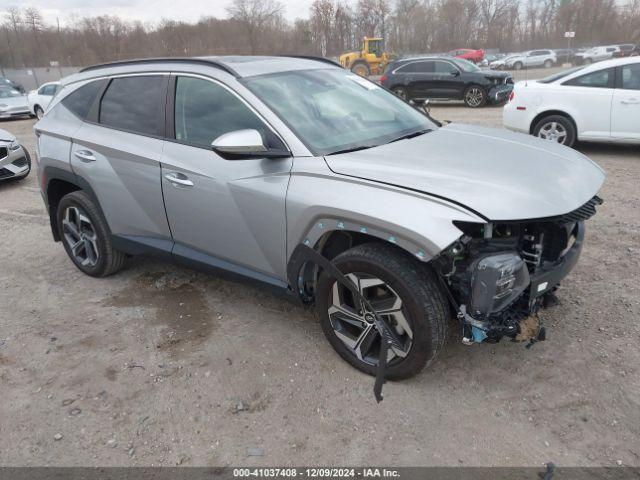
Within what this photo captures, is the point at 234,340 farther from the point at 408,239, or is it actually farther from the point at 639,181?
the point at 639,181

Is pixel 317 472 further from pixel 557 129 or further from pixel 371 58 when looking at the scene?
pixel 371 58

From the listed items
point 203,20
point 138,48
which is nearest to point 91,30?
point 138,48

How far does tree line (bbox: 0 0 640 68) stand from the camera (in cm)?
5928

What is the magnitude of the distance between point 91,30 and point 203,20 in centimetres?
1458

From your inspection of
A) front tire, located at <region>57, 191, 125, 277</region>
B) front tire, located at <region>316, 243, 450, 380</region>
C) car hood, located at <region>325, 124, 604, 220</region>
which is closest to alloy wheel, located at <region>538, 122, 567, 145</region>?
car hood, located at <region>325, 124, 604, 220</region>

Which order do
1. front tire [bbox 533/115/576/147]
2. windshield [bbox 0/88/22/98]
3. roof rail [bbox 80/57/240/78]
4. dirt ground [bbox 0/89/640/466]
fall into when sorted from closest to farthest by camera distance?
dirt ground [bbox 0/89/640/466] < roof rail [bbox 80/57/240/78] < front tire [bbox 533/115/576/147] < windshield [bbox 0/88/22/98]

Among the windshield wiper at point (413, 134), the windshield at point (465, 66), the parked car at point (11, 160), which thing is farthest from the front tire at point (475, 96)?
the windshield wiper at point (413, 134)

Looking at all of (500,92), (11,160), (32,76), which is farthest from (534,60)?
(11,160)

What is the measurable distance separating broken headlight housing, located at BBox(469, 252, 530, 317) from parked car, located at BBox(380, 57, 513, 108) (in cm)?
1420

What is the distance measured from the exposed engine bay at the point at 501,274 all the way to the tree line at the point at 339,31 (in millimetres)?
56634

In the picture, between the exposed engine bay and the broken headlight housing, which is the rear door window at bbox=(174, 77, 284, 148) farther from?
the broken headlight housing

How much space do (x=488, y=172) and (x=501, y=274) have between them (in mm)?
582

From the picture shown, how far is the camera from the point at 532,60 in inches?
1688

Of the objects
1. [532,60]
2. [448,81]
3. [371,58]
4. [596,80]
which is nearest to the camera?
[596,80]
